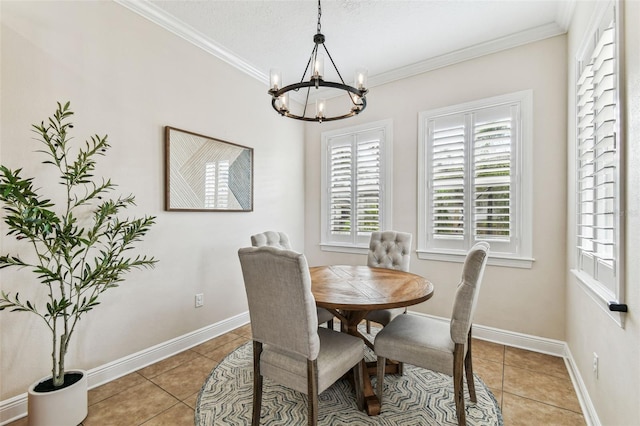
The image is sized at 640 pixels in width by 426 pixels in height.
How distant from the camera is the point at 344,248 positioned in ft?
12.8

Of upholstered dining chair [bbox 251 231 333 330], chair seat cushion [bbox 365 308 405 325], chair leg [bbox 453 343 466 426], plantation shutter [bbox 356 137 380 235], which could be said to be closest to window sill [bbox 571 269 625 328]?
chair leg [bbox 453 343 466 426]

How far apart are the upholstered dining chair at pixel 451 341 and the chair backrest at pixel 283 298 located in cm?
58

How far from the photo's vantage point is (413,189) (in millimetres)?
3391

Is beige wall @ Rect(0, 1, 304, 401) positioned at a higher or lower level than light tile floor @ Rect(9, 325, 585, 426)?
higher

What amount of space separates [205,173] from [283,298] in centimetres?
188

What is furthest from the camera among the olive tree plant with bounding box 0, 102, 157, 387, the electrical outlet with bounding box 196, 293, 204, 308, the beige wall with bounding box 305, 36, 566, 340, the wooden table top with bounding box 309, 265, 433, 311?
the electrical outlet with bounding box 196, 293, 204, 308

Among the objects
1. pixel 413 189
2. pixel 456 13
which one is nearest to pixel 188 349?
pixel 413 189

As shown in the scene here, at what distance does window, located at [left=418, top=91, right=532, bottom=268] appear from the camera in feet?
9.12

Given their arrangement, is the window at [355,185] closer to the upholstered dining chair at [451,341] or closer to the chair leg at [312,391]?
the upholstered dining chair at [451,341]

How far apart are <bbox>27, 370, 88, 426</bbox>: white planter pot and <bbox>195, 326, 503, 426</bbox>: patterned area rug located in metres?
0.68

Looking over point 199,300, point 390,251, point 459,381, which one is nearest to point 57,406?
point 199,300

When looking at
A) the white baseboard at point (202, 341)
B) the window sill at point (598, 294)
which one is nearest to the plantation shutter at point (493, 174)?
the window sill at point (598, 294)

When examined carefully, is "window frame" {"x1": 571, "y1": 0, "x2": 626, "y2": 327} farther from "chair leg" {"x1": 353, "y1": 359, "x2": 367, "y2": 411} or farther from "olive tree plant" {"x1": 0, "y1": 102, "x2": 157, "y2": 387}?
"olive tree plant" {"x1": 0, "y1": 102, "x2": 157, "y2": 387}

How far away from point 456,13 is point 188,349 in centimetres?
384
